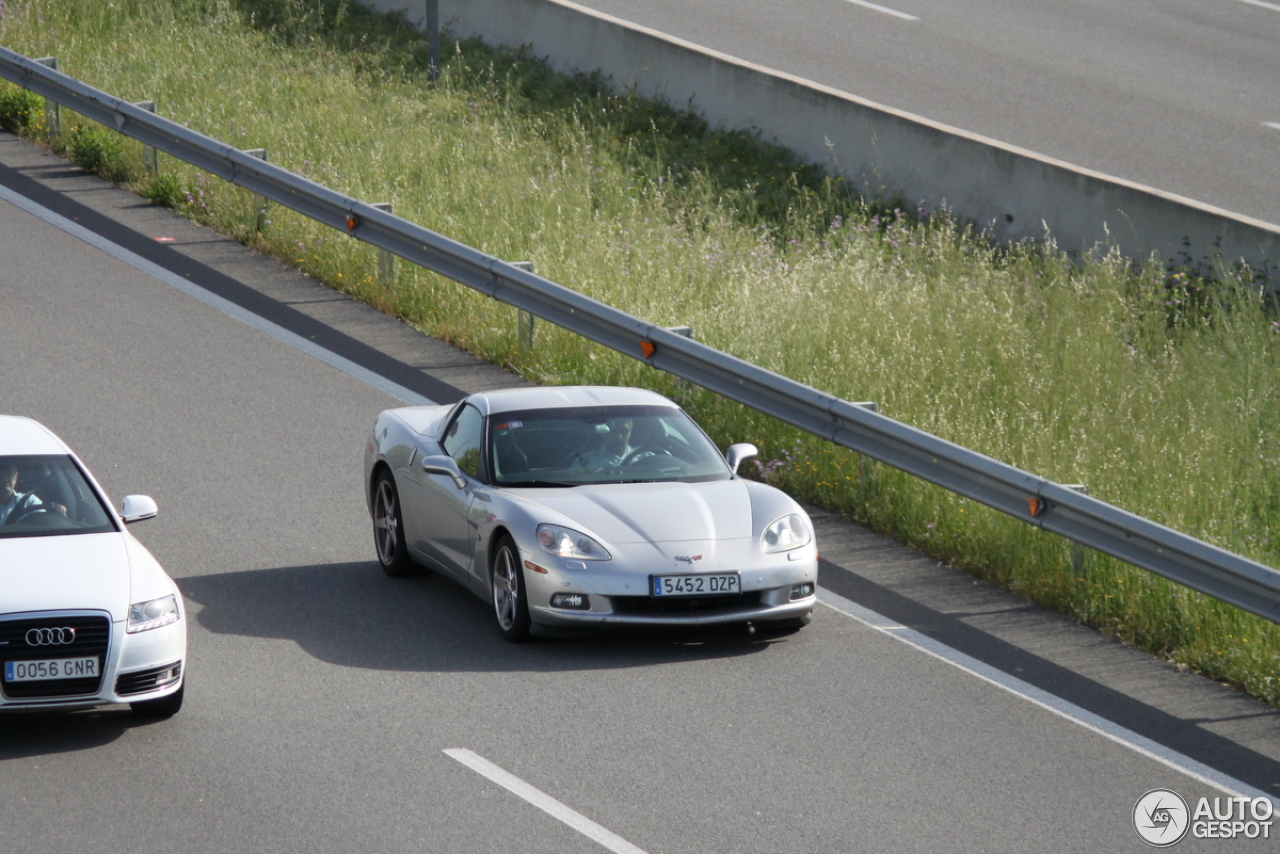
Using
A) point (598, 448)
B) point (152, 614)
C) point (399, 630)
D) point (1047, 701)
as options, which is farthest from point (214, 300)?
point (1047, 701)

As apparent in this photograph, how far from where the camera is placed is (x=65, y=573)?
23.9 feet

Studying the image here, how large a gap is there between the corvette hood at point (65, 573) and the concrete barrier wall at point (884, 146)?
10.0 metres

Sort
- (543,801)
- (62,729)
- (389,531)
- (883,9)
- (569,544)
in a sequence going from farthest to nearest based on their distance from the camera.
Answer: (883,9) → (389,531) → (569,544) → (62,729) → (543,801)

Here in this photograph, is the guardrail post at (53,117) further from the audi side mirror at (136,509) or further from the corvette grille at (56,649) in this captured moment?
the corvette grille at (56,649)

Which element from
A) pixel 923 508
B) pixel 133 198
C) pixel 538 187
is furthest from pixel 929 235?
pixel 133 198

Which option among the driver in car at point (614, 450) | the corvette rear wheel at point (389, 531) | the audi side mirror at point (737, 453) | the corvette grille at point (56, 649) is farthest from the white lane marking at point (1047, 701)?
the corvette grille at point (56, 649)

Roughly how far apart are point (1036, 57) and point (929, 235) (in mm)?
8471

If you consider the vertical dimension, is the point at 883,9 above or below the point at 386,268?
above

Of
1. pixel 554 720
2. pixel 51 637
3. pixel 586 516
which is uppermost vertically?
pixel 586 516

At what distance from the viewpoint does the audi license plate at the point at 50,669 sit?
6918 mm

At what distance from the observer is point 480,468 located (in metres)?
9.41

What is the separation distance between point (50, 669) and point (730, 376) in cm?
598

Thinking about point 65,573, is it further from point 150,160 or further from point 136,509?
point 150,160

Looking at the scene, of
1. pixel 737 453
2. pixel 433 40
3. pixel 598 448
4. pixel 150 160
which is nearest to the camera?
pixel 598 448
